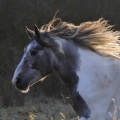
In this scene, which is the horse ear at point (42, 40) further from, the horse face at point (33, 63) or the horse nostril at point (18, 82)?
the horse nostril at point (18, 82)


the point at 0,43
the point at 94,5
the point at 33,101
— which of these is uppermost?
the point at 94,5

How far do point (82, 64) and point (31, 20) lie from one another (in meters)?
9.57

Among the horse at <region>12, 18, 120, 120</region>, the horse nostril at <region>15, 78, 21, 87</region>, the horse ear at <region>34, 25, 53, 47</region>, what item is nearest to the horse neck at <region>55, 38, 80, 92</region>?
the horse at <region>12, 18, 120, 120</region>

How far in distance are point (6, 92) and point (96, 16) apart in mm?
4229

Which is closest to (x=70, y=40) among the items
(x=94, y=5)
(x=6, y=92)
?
(x=6, y=92)

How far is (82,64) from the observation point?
18.7ft

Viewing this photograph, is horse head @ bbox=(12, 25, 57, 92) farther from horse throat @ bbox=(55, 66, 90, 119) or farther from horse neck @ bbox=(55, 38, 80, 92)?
horse throat @ bbox=(55, 66, 90, 119)

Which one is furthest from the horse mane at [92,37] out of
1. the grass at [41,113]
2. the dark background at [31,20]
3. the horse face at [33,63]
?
the dark background at [31,20]

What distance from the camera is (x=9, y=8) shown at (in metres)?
15.2

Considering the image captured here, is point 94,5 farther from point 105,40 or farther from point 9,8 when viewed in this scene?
point 105,40

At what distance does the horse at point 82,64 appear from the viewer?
5.47 m

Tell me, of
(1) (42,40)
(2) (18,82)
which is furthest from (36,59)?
(2) (18,82)

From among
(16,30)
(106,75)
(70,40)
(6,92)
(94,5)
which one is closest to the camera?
(106,75)

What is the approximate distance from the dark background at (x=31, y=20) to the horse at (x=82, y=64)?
7.99m
